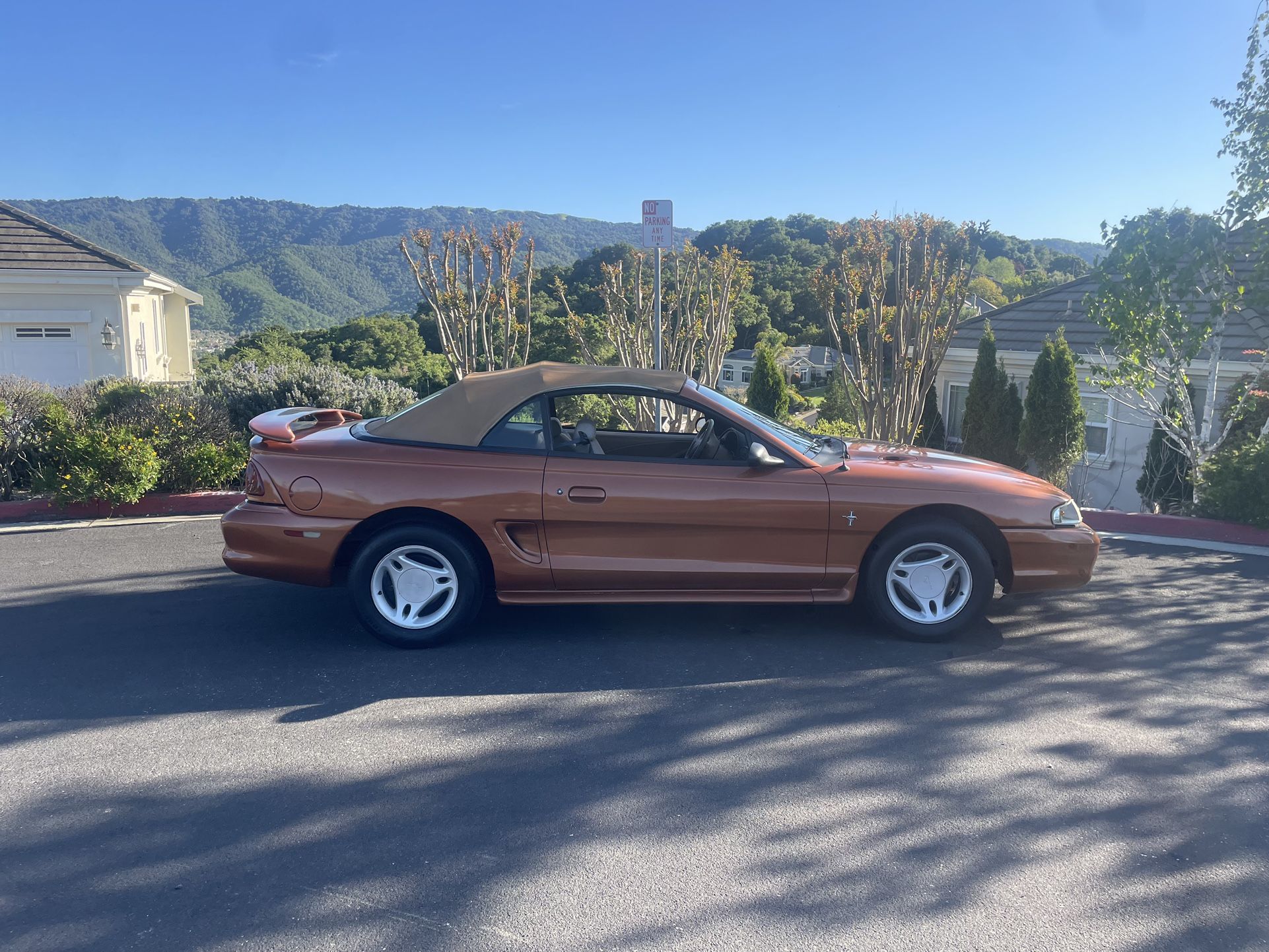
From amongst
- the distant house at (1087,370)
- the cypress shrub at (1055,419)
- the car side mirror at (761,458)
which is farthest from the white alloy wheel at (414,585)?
the cypress shrub at (1055,419)

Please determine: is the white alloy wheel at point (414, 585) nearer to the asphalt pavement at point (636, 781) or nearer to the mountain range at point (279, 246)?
the asphalt pavement at point (636, 781)

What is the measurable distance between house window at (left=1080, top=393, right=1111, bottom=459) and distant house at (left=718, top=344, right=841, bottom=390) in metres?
32.1

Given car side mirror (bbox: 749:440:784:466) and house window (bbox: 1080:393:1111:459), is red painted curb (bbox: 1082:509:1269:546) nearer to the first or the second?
car side mirror (bbox: 749:440:784:466)

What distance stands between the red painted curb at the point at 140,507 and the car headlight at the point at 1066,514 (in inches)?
271

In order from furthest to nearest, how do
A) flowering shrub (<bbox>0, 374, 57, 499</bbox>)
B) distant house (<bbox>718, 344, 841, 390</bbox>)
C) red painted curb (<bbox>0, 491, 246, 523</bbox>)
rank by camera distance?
1. distant house (<bbox>718, 344, 841, 390</bbox>)
2. flowering shrub (<bbox>0, 374, 57, 499</bbox>)
3. red painted curb (<bbox>0, 491, 246, 523</bbox>)

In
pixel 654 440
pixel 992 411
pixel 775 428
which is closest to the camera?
pixel 775 428

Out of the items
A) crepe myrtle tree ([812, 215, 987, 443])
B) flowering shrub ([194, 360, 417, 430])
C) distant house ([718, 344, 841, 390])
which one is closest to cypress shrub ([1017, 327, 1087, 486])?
crepe myrtle tree ([812, 215, 987, 443])

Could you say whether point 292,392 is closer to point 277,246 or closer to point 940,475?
point 940,475

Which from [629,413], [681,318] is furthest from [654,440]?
[681,318]

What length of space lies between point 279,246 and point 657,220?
3382 inches

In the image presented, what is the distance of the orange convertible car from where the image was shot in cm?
513

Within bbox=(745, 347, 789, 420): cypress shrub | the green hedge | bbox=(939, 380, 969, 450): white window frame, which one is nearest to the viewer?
the green hedge

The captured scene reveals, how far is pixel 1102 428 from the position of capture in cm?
1559

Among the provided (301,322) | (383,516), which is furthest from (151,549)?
(301,322)
